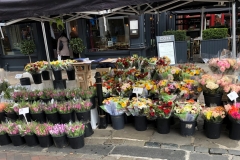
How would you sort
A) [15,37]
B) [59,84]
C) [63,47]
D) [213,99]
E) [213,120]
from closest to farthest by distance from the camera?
1. [213,120]
2. [213,99]
3. [59,84]
4. [63,47]
5. [15,37]

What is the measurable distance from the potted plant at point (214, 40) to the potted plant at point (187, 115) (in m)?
5.61

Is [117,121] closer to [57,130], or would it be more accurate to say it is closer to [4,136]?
[57,130]

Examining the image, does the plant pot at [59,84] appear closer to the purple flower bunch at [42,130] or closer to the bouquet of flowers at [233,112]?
the purple flower bunch at [42,130]

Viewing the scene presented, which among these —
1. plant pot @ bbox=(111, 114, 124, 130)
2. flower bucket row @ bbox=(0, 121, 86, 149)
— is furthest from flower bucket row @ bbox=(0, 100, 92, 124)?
plant pot @ bbox=(111, 114, 124, 130)

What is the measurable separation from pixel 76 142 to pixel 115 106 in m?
0.86

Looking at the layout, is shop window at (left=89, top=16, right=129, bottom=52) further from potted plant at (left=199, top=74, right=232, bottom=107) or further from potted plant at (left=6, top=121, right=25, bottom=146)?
potted plant at (left=6, top=121, right=25, bottom=146)

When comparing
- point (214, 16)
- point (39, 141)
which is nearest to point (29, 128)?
point (39, 141)

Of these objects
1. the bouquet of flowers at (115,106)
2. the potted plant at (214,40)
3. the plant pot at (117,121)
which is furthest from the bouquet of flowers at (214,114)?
the potted plant at (214,40)

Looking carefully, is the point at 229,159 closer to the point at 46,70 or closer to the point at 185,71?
the point at 185,71

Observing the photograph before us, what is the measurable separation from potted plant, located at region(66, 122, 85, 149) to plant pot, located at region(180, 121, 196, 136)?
1.57 meters

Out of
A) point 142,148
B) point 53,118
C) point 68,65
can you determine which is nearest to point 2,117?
point 53,118

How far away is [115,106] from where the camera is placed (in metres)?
3.67

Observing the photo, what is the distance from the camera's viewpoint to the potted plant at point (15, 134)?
3.51m

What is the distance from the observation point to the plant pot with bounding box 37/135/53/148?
11.2 ft
